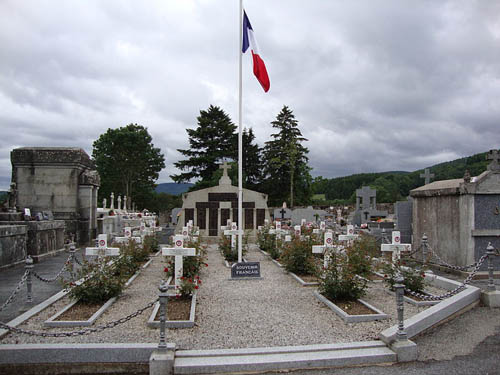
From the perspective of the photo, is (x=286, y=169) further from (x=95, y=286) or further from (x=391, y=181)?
(x=95, y=286)

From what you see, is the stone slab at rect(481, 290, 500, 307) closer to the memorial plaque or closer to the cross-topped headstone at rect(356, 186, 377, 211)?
the memorial plaque

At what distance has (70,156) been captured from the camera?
1795 cm

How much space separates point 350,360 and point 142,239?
10.5m

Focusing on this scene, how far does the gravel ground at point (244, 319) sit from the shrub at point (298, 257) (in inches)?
45.1

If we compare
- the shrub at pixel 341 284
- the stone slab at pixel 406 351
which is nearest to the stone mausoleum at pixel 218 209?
the shrub at pixel 341 284

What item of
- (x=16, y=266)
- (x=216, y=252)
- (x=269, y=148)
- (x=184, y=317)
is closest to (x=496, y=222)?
(x=184, y=317)

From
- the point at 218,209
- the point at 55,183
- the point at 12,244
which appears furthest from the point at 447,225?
the point at 55,183

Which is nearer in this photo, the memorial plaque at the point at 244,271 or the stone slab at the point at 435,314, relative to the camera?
the stone slab at the point at 435,314

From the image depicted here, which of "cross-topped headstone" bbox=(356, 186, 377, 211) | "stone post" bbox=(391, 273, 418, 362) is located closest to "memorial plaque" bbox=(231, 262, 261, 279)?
"stone post" bbox=(391, 273, 418, 362)

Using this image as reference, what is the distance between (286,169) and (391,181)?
32196 mm

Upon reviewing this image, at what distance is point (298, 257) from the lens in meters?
11.2

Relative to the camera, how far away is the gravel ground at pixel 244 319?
5.67m

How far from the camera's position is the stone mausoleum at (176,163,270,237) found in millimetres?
20391

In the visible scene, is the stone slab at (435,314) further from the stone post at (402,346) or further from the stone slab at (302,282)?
the stone slab at (302,282)
